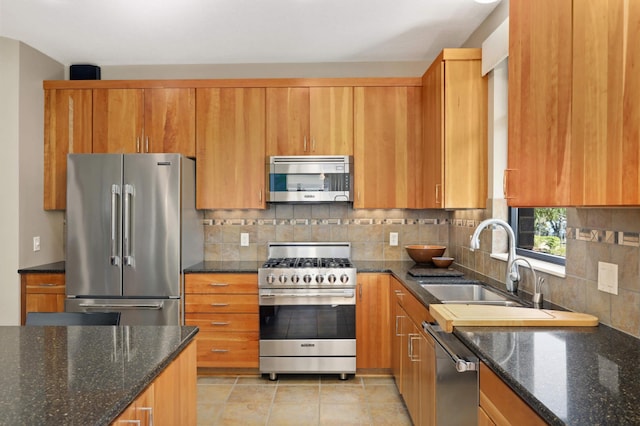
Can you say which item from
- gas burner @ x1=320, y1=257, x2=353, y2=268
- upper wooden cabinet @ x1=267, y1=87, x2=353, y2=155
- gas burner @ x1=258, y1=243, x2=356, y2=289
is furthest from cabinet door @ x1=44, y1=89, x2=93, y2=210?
gas burner @ x1=320, y1=257, x2=353, y2=268

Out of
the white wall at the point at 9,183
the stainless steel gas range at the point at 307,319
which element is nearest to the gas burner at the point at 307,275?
the stainless steel gas range at the point at 307,319

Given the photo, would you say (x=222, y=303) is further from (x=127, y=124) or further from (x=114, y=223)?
(x=127, y=124)

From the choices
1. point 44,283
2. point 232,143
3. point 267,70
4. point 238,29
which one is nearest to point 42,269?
point 44,283

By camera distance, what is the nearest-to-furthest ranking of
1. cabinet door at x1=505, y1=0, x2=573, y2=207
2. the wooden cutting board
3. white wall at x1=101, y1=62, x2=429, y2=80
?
cabinet door at x1=505, y1=0, x2=573, y2=207, the wooden cutting board, white wall at x1=101, y1=62, x2=429, y2=80

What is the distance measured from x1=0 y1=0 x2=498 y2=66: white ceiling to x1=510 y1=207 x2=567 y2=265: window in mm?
1386

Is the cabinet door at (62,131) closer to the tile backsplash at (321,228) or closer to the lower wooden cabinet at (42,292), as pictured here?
the lower wooden cabinet at (42,292)

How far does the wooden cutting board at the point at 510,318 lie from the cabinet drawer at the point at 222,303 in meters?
1.91

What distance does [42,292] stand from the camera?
11.0 feet

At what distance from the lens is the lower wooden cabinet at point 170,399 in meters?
1.14

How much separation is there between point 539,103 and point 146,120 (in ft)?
10.1

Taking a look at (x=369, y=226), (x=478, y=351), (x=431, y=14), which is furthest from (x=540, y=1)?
(x=369, y=226)

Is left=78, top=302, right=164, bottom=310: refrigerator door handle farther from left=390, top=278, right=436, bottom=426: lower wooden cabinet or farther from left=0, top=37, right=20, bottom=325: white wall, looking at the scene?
left=390, top=278, right=436, bottom=426: lower wooden cabinet

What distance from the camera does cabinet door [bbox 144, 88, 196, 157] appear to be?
3609 mm

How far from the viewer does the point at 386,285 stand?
337 cm
